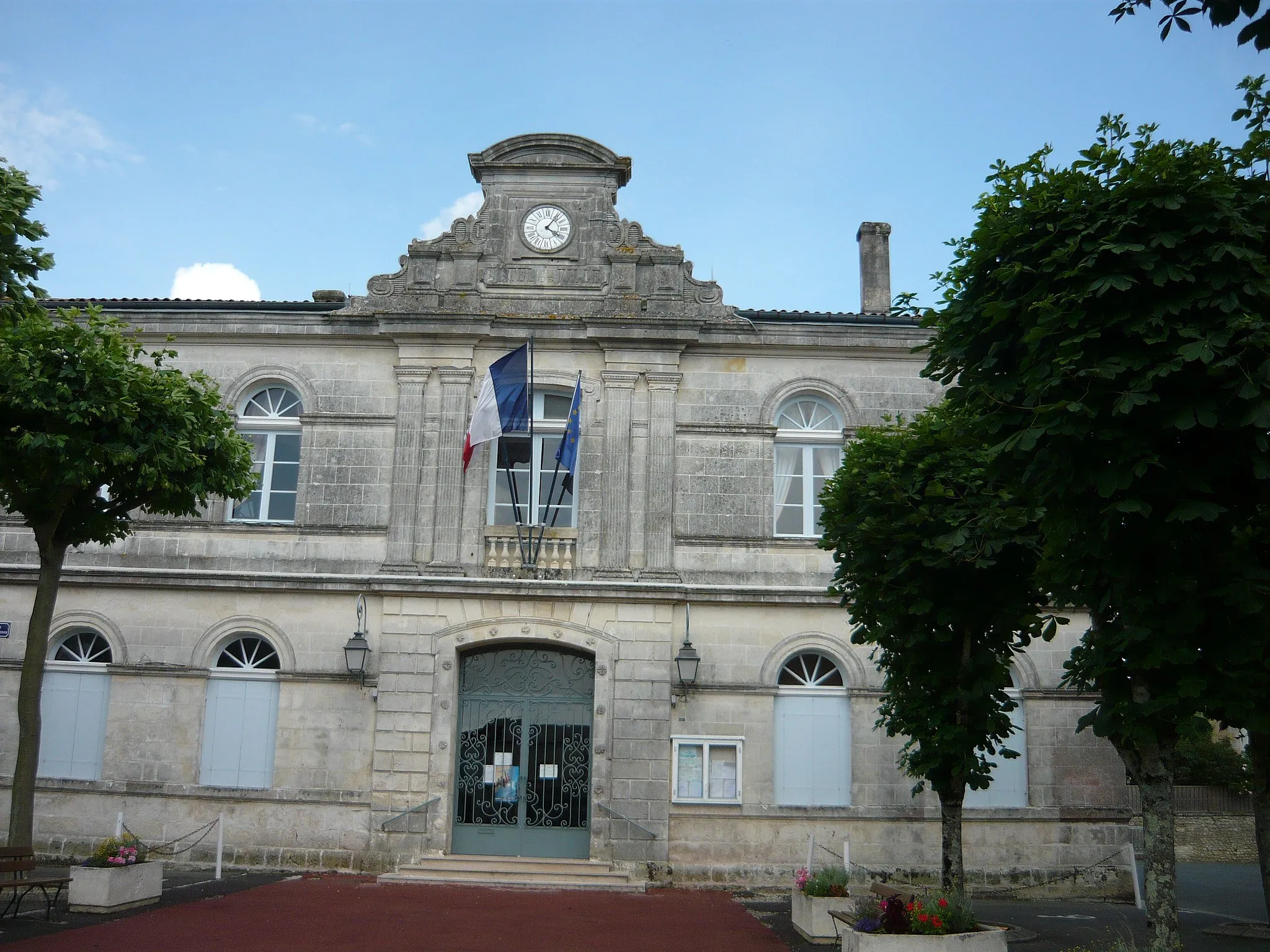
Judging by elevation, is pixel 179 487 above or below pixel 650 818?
above

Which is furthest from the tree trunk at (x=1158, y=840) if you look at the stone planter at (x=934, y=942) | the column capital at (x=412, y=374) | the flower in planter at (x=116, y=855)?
the column capital at (x=412, y=374)

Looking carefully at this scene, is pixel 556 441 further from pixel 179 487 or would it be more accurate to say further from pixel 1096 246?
pixel 1096 246

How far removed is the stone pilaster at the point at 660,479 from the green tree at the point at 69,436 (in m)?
5.92

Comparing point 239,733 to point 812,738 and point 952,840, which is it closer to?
point 812,738

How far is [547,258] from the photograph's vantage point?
17.5 meters

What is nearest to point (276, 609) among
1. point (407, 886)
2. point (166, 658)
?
point (166, 658)

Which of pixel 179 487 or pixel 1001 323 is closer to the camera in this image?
pixel 1001 323

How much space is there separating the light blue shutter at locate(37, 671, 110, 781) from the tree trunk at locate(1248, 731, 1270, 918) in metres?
Result: 14.7

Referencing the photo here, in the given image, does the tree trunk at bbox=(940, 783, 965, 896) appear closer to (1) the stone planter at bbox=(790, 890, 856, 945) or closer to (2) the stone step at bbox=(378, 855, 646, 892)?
(1) the stone planter at bbox=(790, 890, 856, 945)

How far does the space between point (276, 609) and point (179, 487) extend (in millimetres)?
3825

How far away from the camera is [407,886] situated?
14750mm

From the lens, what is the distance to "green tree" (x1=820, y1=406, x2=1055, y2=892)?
1226 cm

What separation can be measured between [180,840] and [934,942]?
10.7 m

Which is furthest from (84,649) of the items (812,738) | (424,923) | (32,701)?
(812,738)
